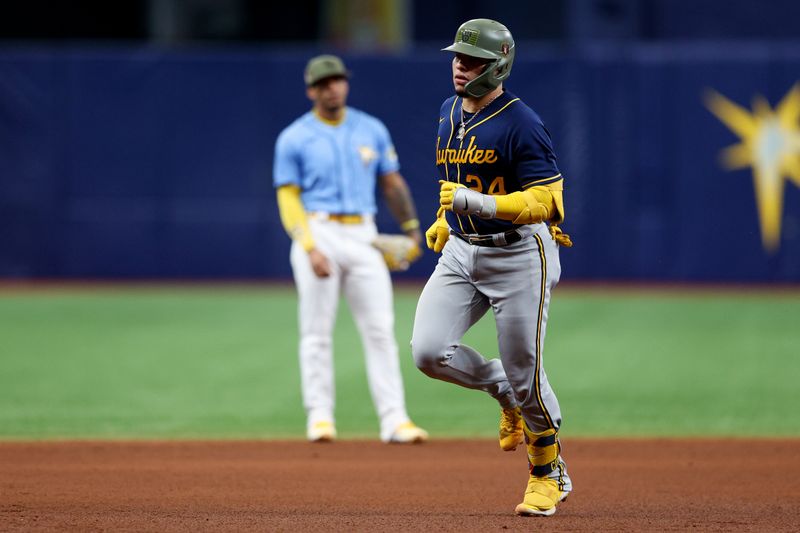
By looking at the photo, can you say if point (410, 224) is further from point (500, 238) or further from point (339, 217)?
point (500, 238)

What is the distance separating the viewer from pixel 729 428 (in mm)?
8906

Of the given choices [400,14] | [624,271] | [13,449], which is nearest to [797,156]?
[624,271]

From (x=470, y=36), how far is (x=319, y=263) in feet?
8.56

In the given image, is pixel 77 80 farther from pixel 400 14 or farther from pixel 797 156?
pixel 797 156

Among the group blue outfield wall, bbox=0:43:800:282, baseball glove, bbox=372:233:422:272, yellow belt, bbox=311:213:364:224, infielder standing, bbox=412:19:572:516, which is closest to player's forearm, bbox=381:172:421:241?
baseball glove, bbox=372:233:422:272

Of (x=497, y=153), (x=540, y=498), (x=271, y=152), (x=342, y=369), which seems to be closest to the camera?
(x=497, y=153)

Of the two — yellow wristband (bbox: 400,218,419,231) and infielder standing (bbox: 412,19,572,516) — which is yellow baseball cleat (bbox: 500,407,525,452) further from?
yellow wristband (bbox: 400,218,419,231)

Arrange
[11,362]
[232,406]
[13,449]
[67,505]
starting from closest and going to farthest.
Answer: [67,505] → [13,449] → [232,406] → [11,362]

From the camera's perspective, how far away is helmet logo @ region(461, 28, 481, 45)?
19.6 ft

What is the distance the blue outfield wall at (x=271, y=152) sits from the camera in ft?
58.7

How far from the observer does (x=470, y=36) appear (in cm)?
596

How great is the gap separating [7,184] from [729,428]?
12057 mm

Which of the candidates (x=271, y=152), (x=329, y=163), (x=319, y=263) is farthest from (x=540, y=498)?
(x=271, y=152)

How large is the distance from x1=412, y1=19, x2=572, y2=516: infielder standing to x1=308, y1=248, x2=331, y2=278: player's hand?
2.06 metres
